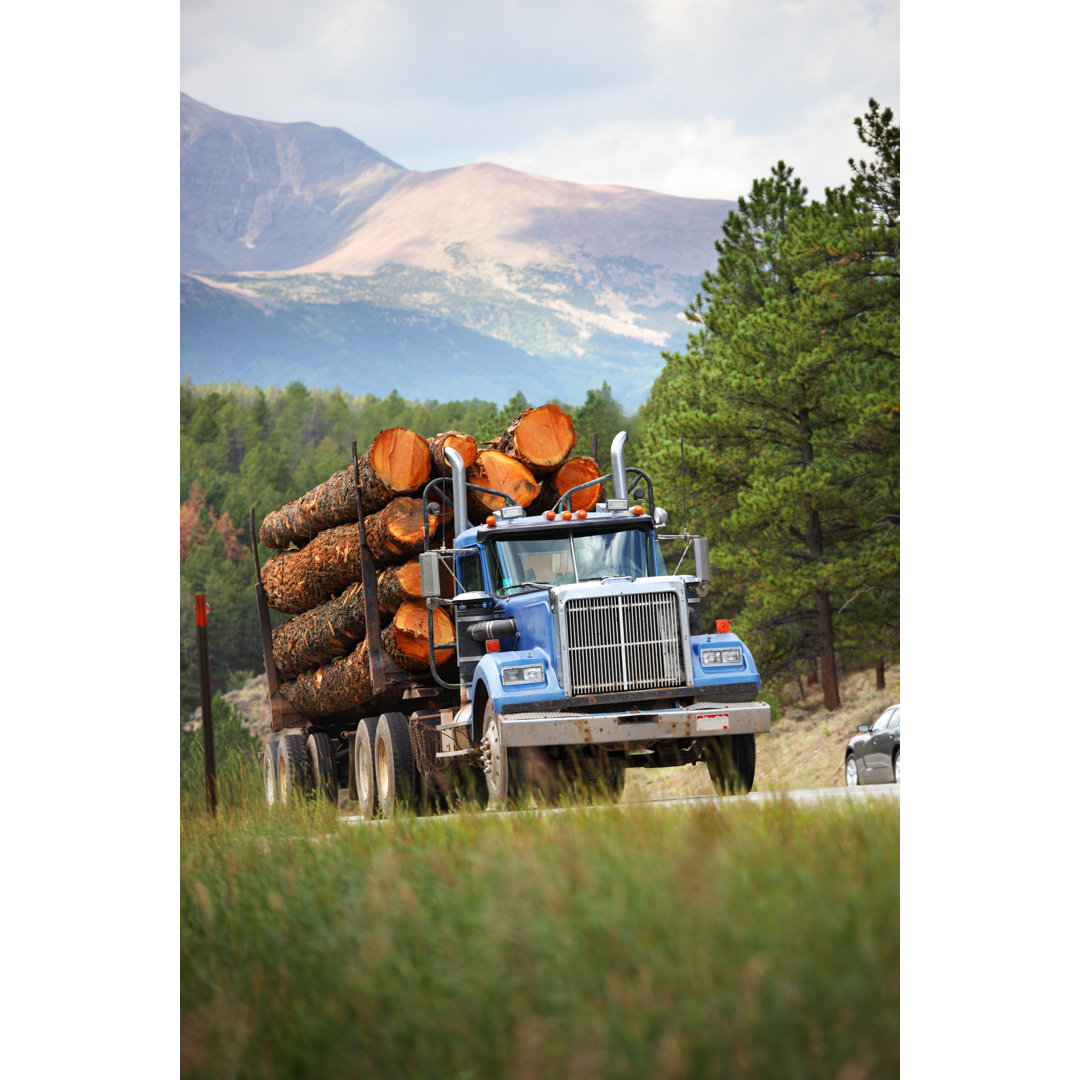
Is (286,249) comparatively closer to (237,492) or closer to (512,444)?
(237,492)

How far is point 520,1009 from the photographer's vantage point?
13.8ft

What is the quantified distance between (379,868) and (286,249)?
117m

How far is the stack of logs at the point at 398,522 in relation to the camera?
447 inches

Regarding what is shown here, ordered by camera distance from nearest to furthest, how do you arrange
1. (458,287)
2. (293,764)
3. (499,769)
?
(499,769), (293,764), (458,287)

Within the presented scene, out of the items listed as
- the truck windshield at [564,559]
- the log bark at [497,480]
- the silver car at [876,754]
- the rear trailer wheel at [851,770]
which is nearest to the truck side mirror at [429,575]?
the truck windshield at [564,559]

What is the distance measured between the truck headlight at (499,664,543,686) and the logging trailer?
0.01 m

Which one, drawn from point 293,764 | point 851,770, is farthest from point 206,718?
point 851,770

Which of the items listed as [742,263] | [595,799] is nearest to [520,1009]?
[595,799]

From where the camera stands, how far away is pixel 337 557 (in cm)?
1254

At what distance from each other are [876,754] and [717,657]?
18.2ft

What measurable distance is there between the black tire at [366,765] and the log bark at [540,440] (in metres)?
2.78

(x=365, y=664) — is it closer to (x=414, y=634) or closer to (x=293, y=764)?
(x=414, y=634)

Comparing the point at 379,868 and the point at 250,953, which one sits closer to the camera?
the point at 250,953
